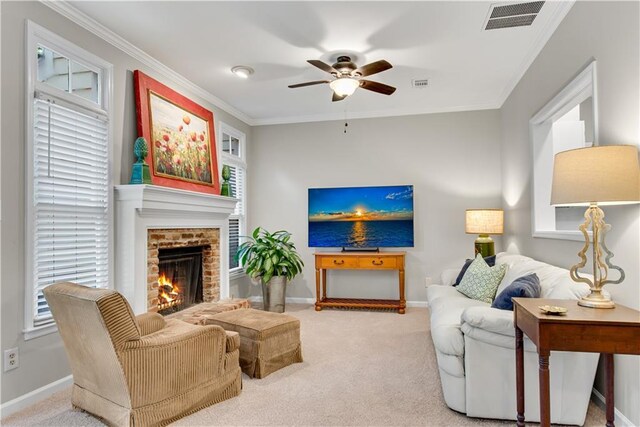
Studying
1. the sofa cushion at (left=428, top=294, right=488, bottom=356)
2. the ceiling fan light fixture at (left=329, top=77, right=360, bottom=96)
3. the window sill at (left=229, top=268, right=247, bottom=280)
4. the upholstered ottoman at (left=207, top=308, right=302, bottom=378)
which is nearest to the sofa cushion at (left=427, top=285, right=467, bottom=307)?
the sofa cushion at (left=428, top=294, right=488, bottom=356)

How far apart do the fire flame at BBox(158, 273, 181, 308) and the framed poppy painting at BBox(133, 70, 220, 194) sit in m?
0.95

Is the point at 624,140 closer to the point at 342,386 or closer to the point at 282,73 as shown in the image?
the point at 342,386

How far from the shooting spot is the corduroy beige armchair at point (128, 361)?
1.96 m

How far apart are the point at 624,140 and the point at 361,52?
2.19m

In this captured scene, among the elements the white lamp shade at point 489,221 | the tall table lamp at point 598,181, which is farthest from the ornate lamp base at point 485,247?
the tall table lamp at point 598,181

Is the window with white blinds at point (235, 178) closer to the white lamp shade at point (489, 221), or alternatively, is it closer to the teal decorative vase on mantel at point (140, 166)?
the teal decorative vase on mantel at point (140, 166)

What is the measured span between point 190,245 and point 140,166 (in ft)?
3.56

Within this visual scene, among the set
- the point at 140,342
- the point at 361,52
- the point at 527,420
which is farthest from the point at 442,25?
the point at 140,342

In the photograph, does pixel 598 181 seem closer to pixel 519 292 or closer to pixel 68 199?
pixel 519 292

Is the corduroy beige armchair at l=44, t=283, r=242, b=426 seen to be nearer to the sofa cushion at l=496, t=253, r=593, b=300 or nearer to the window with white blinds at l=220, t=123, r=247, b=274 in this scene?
the sofa cushion at l=496, t=253, r=593, b=300

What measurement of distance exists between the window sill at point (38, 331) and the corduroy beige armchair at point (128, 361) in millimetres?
463

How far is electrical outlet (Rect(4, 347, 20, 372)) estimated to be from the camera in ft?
7.72

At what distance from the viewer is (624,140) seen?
2.11m

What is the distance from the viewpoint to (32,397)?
97.9 inches
